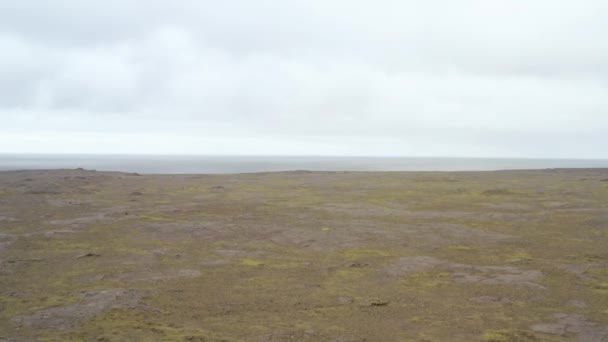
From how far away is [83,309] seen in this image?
11.9 meters

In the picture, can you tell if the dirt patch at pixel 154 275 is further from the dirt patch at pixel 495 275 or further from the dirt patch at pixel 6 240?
A: the dirt patch at pixel 495 275

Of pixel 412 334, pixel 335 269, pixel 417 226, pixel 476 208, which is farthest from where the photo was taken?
→ pixel 476 208

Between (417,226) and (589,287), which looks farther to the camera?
(417,226)

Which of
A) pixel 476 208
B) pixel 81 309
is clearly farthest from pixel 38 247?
pixel 476 208

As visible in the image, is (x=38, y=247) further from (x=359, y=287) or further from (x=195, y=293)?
(x=359, y=287)

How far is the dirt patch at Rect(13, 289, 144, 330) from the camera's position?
1092 centimetres

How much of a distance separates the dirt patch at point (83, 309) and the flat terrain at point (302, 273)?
5 centimetres

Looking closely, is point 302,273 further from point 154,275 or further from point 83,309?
point 83,309

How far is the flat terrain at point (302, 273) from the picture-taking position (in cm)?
1088

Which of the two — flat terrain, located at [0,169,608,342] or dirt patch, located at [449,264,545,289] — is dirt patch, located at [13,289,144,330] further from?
dirt patch, located at [449,264,545,289]

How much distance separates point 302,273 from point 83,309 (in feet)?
20.4

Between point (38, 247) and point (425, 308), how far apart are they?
48.0ft

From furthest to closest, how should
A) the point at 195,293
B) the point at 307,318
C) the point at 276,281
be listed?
the point at 276,281 < the point at 195,293 < the point at 307,318

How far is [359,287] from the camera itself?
46.0 feet
